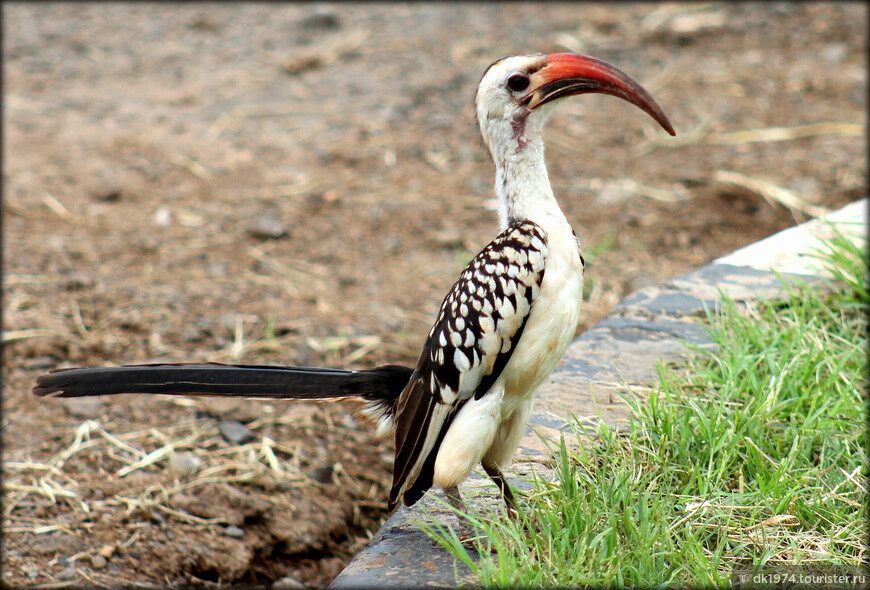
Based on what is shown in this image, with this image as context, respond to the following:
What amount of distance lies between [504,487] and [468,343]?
0.41 m

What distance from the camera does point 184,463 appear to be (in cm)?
339

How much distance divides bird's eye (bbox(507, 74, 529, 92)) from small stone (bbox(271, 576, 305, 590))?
1.78 metres

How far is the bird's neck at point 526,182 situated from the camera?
2518mm

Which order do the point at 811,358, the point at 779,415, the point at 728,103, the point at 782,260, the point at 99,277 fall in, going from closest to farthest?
the point at 779,415, the point at 811,358, the point at 782,260, the point at 99,277, the point at 728,103

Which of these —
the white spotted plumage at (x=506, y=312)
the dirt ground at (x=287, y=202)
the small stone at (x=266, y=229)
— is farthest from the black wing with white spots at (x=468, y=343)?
the small stone at (x=266, y=229)

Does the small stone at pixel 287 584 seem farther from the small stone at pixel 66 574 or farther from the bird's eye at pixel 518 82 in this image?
the bird's eye at pixel 518 82

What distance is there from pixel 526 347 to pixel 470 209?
3.25 m

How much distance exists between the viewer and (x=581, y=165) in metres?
6.07

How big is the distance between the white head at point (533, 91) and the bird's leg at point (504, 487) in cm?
87

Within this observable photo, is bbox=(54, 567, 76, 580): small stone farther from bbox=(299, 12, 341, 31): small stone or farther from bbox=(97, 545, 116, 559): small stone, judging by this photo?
bbox=(299, 12, 341, 31): small stone

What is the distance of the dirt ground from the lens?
Answer: 327cm

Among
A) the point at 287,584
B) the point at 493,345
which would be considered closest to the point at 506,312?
the point at 493,345

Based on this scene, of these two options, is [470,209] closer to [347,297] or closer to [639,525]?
[347,297]

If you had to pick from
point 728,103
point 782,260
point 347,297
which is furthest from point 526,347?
point 728,103
